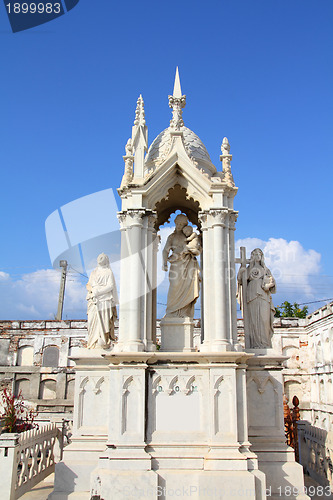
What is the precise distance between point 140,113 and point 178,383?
21.8 feet

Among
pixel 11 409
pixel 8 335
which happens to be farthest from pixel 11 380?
pixel 11 409

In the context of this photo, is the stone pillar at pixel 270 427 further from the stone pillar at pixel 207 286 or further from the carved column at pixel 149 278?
the carved column at pixel 149 278

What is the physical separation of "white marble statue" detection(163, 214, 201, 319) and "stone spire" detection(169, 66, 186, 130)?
237 centimetres

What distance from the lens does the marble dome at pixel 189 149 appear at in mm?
11896

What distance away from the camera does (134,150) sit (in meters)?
11.1

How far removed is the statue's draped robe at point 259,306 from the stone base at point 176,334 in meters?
1.54

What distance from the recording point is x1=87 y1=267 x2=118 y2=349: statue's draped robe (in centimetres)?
1051

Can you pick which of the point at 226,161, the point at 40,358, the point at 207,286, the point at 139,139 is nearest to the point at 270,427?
the point at 207,286

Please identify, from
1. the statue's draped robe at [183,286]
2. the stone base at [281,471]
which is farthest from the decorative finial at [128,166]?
the stone base at [281,471]

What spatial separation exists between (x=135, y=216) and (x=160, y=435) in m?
4.81

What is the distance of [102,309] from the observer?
1056cm

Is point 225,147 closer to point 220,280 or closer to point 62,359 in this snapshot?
point 220,280

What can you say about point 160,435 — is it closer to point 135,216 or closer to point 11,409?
point 11,409

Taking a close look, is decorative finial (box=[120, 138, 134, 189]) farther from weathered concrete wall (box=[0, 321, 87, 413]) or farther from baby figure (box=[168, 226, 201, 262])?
weathered concrete wall (box=[0, 321, 87, 413])
